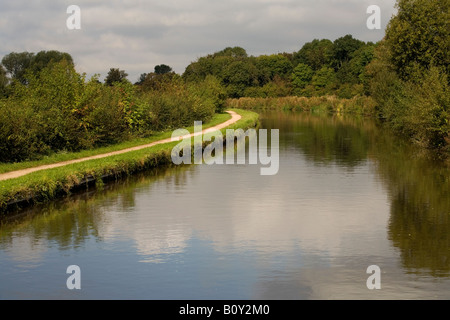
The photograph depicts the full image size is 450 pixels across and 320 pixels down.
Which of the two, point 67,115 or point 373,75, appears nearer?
point 67,115

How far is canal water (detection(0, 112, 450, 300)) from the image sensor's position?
32.2 feet

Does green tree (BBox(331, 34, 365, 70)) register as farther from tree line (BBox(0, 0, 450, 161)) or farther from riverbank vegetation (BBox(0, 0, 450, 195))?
tree line (BBox(0, 0, 450, 161))

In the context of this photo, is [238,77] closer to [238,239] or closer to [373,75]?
[373,75]

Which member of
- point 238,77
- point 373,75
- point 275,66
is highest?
point 275,66

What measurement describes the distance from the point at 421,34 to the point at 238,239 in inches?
1158

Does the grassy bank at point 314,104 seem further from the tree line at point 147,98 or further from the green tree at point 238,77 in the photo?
the green tree at point 238,77

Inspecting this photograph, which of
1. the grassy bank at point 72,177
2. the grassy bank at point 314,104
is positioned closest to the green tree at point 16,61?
the grassy bank at point 314,104

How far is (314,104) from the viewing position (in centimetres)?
8700

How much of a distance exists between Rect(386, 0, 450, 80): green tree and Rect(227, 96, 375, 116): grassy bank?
26996mm

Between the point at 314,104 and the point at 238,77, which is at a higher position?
the point at 238,77

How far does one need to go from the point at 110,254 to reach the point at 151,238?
1.27 m

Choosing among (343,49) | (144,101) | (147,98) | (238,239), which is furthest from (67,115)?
(343,49)
